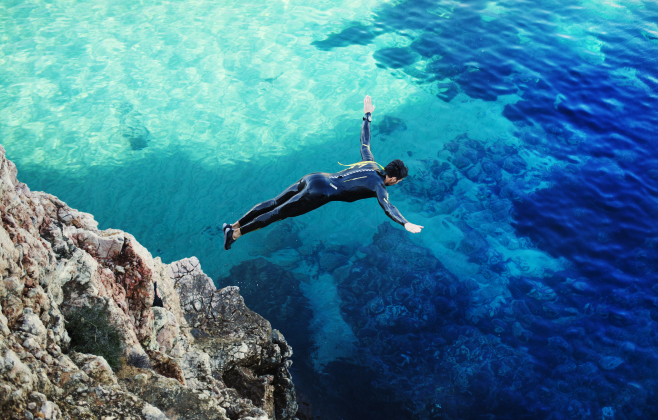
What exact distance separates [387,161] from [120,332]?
767 centimetres

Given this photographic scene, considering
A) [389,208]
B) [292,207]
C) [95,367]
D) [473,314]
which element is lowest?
[473,314]

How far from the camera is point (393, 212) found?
5.82 m

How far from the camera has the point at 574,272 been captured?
8914mm

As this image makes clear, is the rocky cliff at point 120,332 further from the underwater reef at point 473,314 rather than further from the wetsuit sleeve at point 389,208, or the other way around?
the wetsuit sleeve at point 389,208

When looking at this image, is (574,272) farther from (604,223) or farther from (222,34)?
(222,34)

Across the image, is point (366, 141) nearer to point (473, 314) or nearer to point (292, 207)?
point (292, 207)

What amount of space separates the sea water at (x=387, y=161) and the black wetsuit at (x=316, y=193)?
8.70ft

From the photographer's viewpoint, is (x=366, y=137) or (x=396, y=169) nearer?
(x=396, y=169)

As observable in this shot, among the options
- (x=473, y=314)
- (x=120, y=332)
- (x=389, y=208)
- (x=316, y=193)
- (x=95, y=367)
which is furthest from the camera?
(x=473, y=314)

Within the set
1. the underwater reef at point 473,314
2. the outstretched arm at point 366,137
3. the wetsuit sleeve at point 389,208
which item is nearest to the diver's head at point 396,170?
the wetsuit sleeve at point 389,208

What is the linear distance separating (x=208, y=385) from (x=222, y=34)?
11850mm

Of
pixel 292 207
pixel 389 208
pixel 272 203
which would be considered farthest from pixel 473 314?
pixel 272 203

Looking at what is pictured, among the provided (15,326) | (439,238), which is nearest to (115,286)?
(15,326)

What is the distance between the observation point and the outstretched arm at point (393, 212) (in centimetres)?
540
